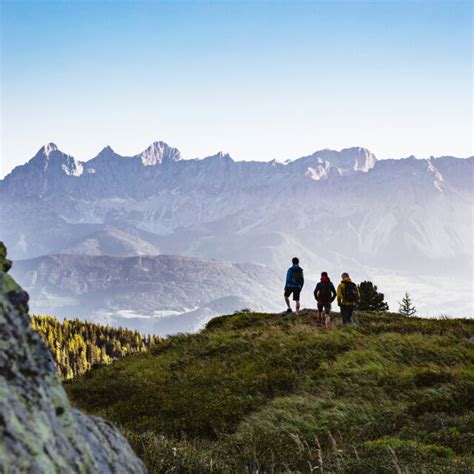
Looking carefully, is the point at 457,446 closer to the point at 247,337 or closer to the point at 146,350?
the point at 247,337

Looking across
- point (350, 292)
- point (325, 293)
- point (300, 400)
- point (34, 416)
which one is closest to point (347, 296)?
point (350, 292)

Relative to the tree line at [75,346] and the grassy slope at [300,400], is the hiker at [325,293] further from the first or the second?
the tree line at [75,346]

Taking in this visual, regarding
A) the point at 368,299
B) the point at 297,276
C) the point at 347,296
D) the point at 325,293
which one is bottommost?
the point at 347,296

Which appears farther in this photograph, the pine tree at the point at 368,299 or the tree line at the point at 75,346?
the tree line at the point at 75,346

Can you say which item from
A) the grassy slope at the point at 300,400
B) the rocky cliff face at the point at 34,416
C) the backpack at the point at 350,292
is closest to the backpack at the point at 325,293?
the backpack at the point at 350,292

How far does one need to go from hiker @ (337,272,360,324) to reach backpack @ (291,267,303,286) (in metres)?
2.35

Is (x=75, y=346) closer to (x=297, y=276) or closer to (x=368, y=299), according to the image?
(x=368, y=299)

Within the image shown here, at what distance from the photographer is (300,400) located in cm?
1553

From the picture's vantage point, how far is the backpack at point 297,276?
92.9 feet

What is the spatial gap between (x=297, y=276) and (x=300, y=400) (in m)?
13.4

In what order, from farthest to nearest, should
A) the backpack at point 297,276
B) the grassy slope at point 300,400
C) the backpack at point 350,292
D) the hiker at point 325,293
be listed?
the backpack at point 297,276, the hiker at point 325,293, the backpack at point 350,292, the grassy slope at point 300,400

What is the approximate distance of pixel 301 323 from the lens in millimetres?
30031

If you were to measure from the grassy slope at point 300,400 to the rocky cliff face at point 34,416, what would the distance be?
2277 mm

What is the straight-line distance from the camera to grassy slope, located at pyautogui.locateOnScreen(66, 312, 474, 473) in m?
9.00
